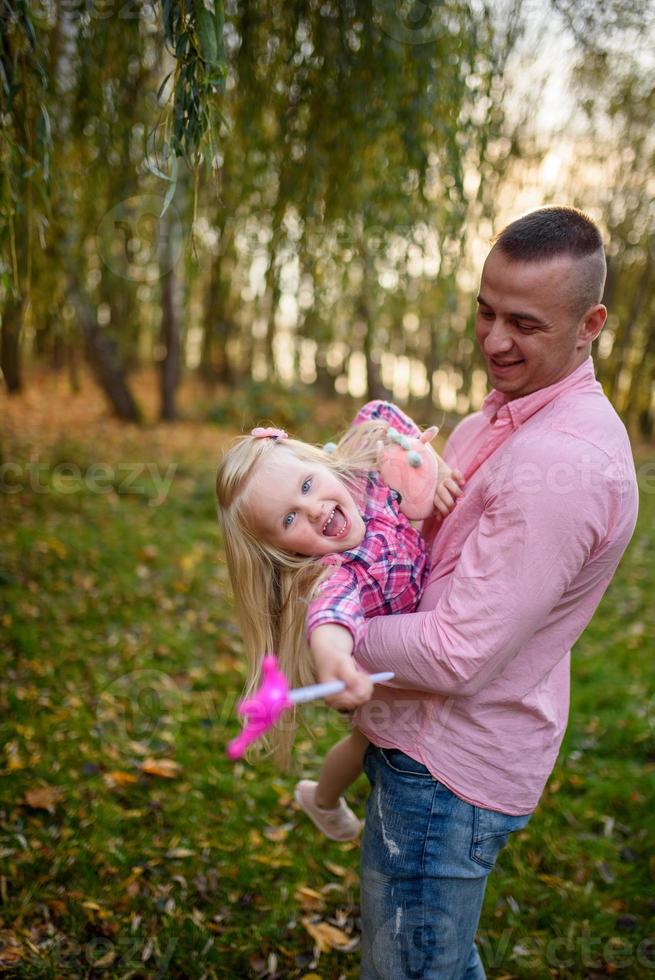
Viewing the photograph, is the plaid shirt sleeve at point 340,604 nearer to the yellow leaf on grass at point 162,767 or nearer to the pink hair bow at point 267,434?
the pink hair bow at point 267,434

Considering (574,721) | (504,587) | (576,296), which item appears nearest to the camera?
(504,587)

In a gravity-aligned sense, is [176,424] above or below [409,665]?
below

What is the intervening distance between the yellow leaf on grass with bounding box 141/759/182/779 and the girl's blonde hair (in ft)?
6.74

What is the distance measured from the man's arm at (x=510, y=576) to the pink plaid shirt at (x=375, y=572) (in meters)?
0.17


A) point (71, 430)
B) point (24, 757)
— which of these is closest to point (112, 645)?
point (24, 757)

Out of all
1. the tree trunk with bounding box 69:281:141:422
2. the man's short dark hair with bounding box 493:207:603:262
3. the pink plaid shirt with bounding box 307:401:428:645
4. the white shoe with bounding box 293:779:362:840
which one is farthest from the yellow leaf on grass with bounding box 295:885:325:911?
the tree trunk with bounding box 69:281:141:422

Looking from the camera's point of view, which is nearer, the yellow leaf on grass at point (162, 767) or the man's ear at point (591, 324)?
the man's ear at point (591, 324)

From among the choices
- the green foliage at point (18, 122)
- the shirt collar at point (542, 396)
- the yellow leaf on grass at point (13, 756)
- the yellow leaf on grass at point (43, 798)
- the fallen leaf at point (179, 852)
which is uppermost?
the green foliage at point (18, 122)

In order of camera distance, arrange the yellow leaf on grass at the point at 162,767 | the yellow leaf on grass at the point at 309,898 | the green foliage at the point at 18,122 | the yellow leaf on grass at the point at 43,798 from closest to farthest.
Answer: the green foliage at the point at 18,122 < the yellow leaf on grass at the point at 309,898 < the yellow leaf on grass at the point at 43,798 < the yellow leaf on grass at the point at 162,767

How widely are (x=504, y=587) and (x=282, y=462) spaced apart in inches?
22.7

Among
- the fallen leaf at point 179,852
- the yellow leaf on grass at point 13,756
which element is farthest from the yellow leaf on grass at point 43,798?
the fallen leaf at point 179,852

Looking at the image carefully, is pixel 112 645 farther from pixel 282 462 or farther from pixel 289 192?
pixel 282 462

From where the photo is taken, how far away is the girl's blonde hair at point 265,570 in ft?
5.68

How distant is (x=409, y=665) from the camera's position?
1.54m
